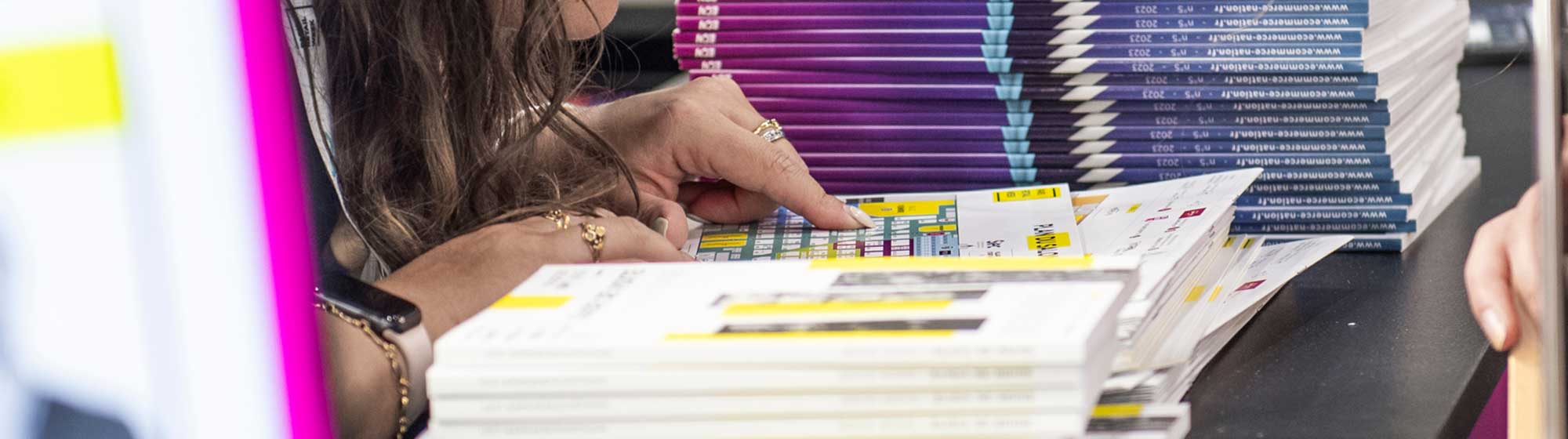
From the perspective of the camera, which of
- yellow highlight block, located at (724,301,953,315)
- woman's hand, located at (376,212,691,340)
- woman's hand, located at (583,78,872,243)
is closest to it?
yellow highlight block, located at (724,301,953,315)

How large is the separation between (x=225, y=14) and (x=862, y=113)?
82cm

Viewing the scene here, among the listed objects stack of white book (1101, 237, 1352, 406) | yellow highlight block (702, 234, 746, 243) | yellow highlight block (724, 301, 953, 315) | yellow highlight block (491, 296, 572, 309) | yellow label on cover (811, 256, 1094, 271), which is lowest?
stack of white book (1101, 237, 1352, 406)

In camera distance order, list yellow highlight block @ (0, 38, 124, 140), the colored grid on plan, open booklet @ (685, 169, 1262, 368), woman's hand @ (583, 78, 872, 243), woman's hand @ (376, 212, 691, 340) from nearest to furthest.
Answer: yellow highlight block @ (0, 38, 124, 140)
woman's hand @ (376, 212, 691, 340)
open booklet @ (685, 169, 1262, 368)
the colored grid on plan
woman's hand @ (583, 78, 872, 243)

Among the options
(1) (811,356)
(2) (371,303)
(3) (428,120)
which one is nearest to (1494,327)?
(1) (811,356)

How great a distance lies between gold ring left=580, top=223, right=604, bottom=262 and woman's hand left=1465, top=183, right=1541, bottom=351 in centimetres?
52

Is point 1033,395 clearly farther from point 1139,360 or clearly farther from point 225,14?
point 225,14

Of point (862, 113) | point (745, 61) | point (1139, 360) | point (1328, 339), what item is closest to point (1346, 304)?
point (1328, 339)

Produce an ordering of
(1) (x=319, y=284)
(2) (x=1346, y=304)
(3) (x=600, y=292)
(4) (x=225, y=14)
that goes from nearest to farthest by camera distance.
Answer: (4) (x=225, y=14) < (3) (x=600, y=292) < (1) (x=319, y=284) < (2) (x=1346, y=304)

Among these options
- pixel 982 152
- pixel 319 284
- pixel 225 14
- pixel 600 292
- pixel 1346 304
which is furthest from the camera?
pixel 982 152

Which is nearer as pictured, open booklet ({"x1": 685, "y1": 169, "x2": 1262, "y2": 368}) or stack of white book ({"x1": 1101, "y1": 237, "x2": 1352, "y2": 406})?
stack of white book ({"x1": 1101, "y1": 237, "x2": 1352, "y2": 406})

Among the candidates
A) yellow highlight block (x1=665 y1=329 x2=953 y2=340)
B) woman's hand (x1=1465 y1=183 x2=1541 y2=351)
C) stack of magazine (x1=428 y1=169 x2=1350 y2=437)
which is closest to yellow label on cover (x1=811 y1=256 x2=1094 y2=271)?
stack of magazine (x1=428 y1=169 x2=1350 y2=437)

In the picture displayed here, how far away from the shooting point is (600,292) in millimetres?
698

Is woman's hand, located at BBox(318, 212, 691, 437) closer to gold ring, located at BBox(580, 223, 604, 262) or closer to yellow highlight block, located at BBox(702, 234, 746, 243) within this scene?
gold ring, located at BBox(580, 223, 604, 262)

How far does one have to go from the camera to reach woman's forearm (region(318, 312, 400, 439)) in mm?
760
